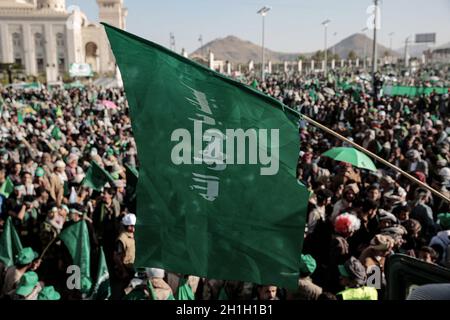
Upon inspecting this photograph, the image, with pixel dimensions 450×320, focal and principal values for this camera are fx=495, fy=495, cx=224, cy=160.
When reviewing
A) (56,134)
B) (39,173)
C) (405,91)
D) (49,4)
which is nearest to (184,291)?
(39,173)

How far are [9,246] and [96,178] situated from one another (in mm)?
2136

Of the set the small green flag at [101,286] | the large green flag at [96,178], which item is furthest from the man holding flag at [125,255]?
the large green flag at [96,178]

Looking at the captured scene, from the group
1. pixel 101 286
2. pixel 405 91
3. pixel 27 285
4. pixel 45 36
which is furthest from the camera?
pixel 45 36

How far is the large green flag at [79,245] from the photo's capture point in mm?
4630

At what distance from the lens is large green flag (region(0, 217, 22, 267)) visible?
481 cm

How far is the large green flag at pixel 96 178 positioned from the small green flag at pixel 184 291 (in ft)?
10.3

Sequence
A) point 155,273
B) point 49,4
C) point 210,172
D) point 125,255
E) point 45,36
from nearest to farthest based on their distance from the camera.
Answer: point 210,172 < point 155,273 < point 125,255 < point 45,36 < point 49,4

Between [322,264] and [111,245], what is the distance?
2545mm

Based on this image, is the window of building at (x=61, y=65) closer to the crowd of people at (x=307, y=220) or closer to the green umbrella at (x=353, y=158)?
the crowd of people at (x=307, y=220)

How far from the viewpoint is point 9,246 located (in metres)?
4.89

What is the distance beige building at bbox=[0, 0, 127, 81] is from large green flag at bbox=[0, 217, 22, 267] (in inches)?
3190

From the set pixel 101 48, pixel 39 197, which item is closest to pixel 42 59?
pixel 101 48

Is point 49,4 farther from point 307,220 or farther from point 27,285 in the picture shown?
point 27,285
